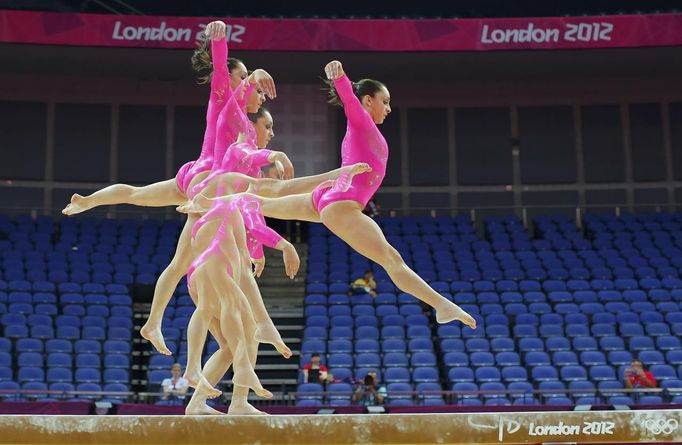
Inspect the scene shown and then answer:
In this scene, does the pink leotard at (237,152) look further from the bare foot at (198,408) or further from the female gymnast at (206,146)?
the bare foot at (198,408)

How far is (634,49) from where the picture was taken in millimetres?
19703

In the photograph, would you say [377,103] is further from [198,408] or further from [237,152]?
[198,408]

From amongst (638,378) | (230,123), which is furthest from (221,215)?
(638,378)

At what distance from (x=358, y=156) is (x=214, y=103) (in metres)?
1.37

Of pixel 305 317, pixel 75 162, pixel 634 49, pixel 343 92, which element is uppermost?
pixel 634 49

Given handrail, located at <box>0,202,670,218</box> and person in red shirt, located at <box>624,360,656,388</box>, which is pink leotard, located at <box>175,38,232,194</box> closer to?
person in red shirt, located at <box>624,360,656,388</box>

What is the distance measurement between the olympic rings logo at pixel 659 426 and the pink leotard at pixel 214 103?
3671 millimetres

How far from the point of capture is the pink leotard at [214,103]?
23.1 feet

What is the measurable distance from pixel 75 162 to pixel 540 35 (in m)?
11.3

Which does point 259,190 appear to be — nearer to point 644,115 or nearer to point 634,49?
point 634,49

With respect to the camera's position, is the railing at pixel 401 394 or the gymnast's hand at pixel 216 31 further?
the railing at pixel 401 394

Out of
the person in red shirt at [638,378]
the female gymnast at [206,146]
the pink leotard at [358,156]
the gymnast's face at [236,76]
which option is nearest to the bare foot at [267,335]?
the pink leotard at [358,156]

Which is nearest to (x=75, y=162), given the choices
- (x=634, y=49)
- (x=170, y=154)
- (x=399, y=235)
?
(x=170, y=154)

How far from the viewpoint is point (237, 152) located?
6902 millimetres
